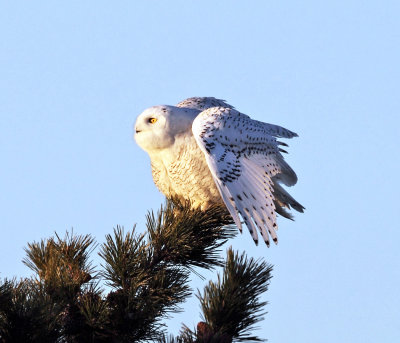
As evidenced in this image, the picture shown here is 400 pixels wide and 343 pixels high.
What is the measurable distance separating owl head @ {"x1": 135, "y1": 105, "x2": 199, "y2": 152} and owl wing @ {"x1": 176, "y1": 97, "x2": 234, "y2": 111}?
1.36 ft

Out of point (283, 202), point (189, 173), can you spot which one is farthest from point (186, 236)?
point (283, 202)

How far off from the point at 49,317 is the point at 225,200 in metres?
2.21

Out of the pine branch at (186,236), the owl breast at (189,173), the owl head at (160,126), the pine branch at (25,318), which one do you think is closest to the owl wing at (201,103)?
the owl head at (160,126)

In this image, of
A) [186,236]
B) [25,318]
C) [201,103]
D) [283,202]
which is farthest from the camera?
[201,103]

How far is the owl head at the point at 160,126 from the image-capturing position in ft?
20.0

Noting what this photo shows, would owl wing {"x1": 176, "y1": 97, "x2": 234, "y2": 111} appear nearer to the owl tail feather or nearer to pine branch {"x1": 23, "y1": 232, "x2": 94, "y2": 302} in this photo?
the owl tail feather

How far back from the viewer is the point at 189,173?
5.98 meters

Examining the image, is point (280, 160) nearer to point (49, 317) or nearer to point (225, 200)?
point (225, 200)

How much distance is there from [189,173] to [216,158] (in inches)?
12.9

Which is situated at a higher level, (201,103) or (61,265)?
(201,103)

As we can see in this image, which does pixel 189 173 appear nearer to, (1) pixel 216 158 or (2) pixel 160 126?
A: (1) pixel 216 158

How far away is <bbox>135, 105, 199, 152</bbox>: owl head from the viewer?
20.0ft

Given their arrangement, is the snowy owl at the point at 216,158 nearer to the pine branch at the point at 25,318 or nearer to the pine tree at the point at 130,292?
the pine tree at the point at 130,292

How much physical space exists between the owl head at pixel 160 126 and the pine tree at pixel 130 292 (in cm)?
146
